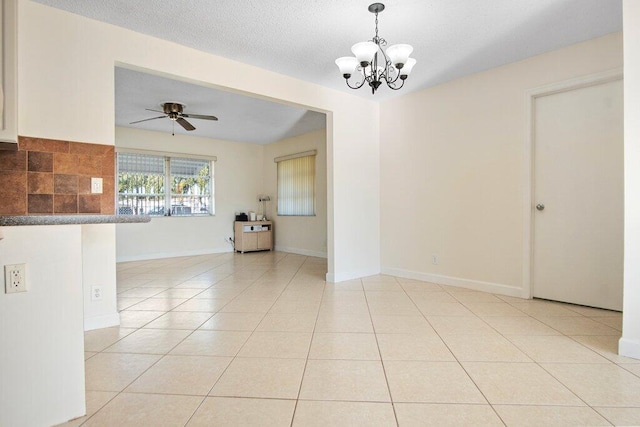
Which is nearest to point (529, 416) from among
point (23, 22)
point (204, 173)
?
point (23, 22)

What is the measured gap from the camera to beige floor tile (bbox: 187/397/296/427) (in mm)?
1454

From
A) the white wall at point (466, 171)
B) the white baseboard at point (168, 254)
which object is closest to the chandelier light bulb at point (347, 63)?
the white wall at point (466, 171)

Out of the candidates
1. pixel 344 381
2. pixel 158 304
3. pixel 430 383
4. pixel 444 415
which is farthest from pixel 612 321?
pixel 158 304

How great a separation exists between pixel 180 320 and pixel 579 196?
3.86 m

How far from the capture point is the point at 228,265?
566 cm

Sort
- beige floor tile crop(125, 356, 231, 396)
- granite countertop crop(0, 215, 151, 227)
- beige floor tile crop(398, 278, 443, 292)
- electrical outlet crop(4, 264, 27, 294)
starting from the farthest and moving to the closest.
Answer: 1. beige floor tile crop(398, 278, 443, 292)
2. beige floor tile crop(125, 356, 231, 396)
3. electrical outlet crop(4, 264, 27, 294)
4. granite countertop crop(0, 215, 151, 227)

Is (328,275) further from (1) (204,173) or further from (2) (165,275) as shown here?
(1) (204,173)

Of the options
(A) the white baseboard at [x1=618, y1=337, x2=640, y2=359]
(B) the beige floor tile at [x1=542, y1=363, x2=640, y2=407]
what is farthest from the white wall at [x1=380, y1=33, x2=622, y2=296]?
(B) the beige floor tile at [x1=542, y1=363, x2=640, y2=407]

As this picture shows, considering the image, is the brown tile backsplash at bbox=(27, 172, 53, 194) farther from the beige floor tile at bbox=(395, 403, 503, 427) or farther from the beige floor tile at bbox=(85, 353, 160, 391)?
the beige floor tile at bbox=(395, 403, 503, 427)

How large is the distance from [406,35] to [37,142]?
10.1 ft

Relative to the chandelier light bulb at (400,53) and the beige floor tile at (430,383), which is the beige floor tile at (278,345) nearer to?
the beige floor tile at (430,383)

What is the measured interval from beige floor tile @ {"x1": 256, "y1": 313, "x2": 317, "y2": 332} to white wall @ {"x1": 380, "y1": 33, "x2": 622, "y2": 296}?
204cm

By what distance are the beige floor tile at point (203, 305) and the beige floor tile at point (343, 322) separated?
1043mm

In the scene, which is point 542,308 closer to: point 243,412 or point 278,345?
point 278,345
